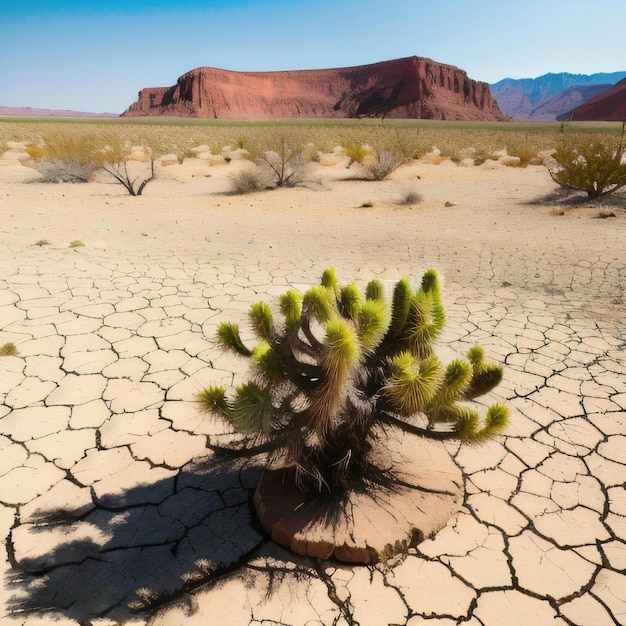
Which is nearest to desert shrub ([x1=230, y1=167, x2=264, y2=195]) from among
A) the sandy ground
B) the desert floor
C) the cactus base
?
the sandy ground

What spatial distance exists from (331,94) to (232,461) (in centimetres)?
11028

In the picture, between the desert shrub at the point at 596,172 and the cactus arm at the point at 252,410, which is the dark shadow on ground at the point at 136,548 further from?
the desert shrub at the point at 596,172

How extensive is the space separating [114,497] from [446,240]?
624cm

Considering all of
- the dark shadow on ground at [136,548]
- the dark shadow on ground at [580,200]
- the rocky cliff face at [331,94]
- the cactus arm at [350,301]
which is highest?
the rocky cliff face at [331,94]

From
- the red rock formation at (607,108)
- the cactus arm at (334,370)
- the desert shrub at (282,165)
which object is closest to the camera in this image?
the cactus arm at (334,370)

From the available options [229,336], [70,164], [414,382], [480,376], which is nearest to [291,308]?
[229,336]

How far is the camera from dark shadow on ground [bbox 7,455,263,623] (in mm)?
1786

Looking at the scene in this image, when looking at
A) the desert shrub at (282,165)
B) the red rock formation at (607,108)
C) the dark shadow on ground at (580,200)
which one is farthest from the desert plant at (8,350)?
the red rock formation at (607,108)

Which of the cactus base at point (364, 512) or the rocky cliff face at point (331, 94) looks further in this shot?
the rocky cliff face at point (331, 94)

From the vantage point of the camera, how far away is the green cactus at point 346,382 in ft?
5.76

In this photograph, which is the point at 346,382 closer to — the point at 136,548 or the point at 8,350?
the point at 136,548

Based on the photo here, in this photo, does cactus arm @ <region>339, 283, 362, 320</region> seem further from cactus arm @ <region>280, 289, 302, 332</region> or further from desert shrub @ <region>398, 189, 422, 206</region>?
desert shrub @ <region>398, 189, 422, 206</region>

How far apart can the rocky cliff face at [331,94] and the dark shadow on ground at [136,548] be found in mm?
90901

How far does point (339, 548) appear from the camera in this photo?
1933 mm
